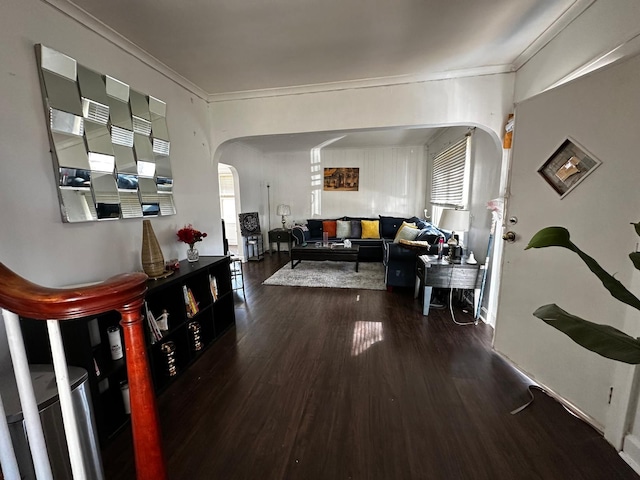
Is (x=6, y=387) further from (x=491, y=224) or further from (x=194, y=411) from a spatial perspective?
(x=491, y=224)

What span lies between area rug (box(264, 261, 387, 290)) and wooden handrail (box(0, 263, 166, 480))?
331 centimetres

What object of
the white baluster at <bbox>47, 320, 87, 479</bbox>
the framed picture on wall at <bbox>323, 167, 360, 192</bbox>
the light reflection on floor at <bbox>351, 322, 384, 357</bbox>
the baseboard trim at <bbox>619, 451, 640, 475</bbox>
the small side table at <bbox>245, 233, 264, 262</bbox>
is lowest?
the light reflection on floor at <bbox>351, 322, 384, 357</bbox>

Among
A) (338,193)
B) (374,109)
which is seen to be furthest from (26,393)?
(338,193)

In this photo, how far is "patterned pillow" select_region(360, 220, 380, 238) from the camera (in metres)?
5.88

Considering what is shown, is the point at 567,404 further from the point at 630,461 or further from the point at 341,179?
the point at 341,179

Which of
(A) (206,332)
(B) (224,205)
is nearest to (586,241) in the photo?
(A) (206,332)

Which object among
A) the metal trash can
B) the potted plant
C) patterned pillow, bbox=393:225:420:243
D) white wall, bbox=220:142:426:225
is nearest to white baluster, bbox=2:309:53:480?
the metal trash can

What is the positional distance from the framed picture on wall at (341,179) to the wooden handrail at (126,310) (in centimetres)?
606

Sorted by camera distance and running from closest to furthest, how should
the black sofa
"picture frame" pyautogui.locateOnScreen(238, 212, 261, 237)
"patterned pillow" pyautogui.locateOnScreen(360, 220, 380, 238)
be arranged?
the black sofa → "picture frame" pyautogui.locateOnScreen(238, 212, 261, 237) → "patterned pillow" pyautogui.locateOnScreen(360, 220, 380, 238)

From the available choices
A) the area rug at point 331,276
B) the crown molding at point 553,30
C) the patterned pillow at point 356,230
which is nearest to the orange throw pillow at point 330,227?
the patterned pillow at point 356,230

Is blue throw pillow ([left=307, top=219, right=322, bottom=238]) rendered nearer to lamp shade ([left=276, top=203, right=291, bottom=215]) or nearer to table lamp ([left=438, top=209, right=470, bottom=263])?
lamp shade ([left=276, top=203, right=291, bottom=215])

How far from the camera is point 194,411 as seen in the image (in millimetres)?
1715

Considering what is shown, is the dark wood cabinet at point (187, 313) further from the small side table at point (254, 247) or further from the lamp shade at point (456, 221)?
the small side table at point (254, 247)

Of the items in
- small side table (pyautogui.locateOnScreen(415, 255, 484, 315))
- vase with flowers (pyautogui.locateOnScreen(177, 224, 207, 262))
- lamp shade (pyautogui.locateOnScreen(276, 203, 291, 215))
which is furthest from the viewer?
lamp shade (pyautogui.locateOnScreen(276, 203, 291, 215))
